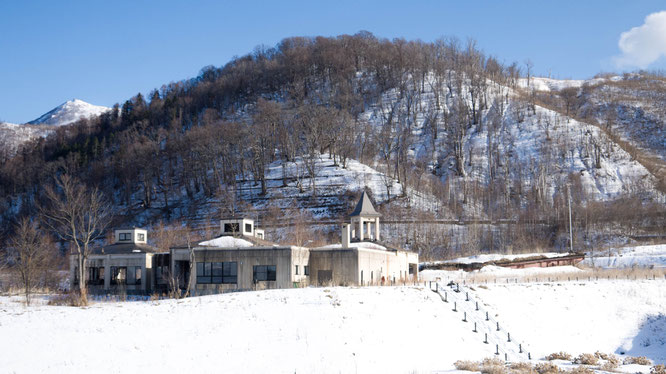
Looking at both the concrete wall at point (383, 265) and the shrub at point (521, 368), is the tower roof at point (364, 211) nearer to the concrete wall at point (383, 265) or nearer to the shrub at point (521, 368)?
the concrete wall at point (383, 265)

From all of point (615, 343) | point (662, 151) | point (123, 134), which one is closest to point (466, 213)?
point (662, 151)

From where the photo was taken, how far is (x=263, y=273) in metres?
43.8

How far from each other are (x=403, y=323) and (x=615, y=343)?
11.3 metres

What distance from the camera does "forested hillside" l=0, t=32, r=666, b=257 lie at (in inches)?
3354

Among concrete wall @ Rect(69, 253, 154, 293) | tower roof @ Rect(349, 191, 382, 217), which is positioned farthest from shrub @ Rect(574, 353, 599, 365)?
concrete wall @ Rect(69, 253, 154, 293)

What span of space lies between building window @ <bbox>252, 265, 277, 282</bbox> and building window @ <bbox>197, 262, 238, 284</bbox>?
1368mm

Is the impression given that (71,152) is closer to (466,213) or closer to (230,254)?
(466,213)

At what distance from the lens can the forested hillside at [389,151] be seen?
85.2 metres

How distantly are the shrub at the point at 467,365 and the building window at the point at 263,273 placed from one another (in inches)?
810

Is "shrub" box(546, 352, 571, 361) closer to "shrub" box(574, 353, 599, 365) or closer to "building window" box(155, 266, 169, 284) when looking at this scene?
"shrub" box(574, 353, 599, 365)

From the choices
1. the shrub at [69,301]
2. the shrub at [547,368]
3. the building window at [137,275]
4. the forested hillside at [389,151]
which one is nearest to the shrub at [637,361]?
the shrub at [547,368]

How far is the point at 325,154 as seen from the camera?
10988cm

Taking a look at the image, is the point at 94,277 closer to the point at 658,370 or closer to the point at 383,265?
the point at 383,265

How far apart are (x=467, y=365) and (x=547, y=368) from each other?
3.17m
